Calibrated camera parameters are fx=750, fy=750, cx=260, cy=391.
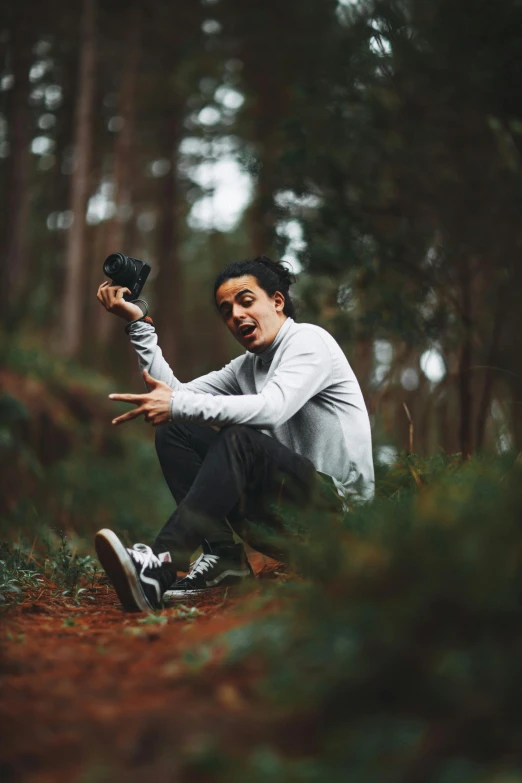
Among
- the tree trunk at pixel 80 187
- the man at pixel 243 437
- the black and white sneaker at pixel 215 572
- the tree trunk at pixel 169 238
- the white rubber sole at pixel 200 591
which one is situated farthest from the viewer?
the tree trunk at pixel 169 238

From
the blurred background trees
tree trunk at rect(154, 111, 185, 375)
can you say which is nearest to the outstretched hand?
the blurred background trees

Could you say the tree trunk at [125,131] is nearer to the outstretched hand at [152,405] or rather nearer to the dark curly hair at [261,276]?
the dark curly hair at [261,276]

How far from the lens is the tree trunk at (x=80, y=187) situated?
489 inches

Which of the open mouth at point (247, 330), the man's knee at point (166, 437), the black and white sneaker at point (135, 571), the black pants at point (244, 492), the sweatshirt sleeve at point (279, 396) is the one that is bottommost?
the black and white sneaker at point (135, 571)

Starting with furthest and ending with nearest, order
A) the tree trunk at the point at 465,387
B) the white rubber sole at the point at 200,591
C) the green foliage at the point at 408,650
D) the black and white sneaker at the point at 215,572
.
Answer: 1. the tree trunk at the point at 465,387
2. the black and white sneaker at the point at 215,572
3. the white rubber sole at the point at 200,591
4. the green foliage at the point at 408,650

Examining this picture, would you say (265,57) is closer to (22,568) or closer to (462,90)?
(462,90)

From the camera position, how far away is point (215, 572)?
10.6 feet

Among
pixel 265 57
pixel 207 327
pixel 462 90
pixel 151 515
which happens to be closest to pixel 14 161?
pixel 265 57

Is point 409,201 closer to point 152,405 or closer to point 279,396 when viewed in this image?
point 279,396

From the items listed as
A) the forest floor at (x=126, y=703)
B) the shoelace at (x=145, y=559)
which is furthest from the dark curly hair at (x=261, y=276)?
the forest floor at (x=126, y=703)

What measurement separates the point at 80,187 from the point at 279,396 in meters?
10.8

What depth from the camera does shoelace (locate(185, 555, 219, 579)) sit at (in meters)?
3.22

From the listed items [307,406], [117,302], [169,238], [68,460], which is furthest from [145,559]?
[169,238]

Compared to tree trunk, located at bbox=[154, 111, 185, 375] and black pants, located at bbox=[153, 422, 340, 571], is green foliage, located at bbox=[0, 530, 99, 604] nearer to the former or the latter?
black pants, located at bbox=[153, 422, 340, 571]
